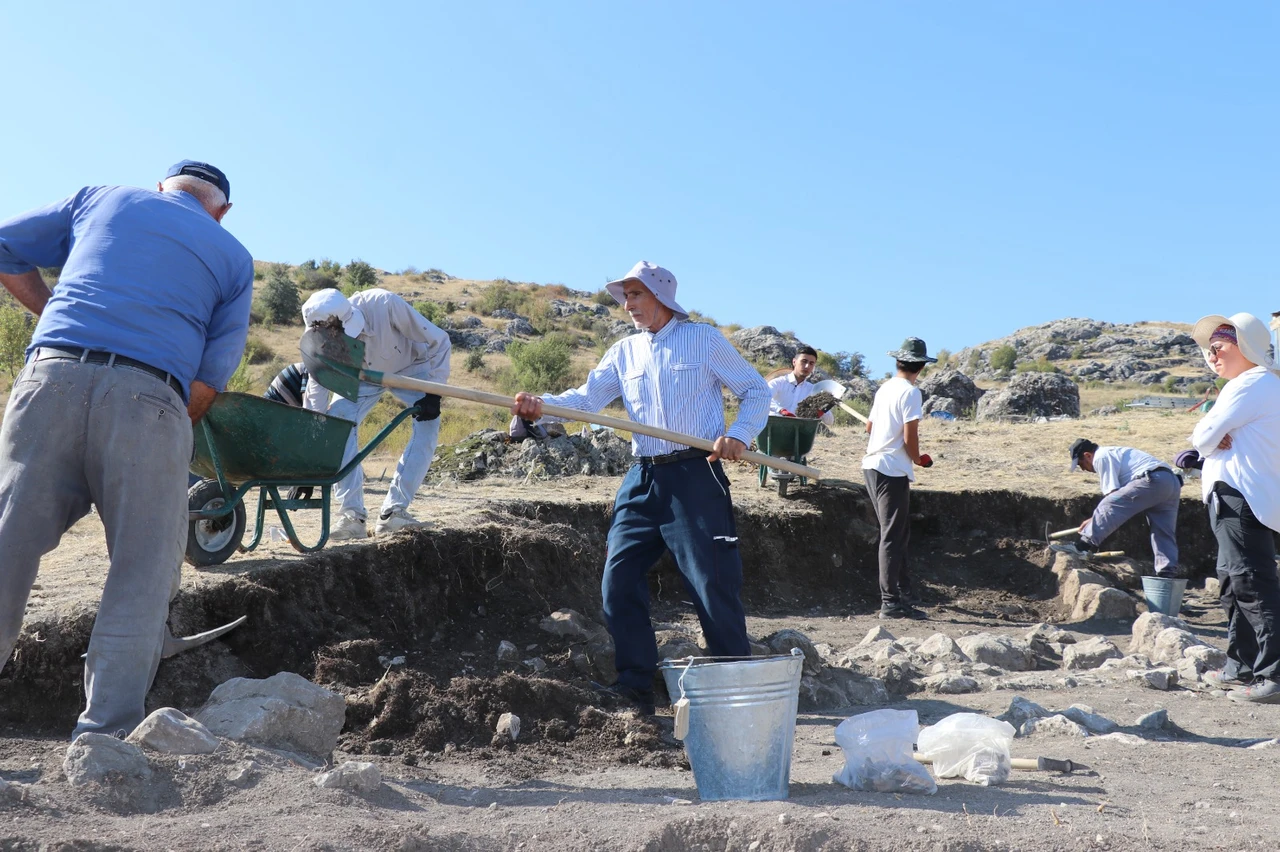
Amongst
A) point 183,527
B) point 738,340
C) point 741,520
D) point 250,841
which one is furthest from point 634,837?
point 738,340

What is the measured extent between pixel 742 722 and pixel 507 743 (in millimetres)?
1320

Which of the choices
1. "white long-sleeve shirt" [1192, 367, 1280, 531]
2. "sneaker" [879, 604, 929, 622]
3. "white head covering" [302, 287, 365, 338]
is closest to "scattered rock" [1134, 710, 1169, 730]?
"white long-sleeve shirt" [1192, 367, 1280, 531]

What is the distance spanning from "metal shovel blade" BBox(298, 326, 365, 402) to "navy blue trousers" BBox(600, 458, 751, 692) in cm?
148

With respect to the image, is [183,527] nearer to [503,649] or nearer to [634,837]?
[634,837]

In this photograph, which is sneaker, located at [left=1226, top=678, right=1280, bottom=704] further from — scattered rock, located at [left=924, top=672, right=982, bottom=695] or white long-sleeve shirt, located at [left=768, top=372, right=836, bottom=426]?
white long-sleeve shirt, located at [left=768, top=372, right=836, bottom=426]

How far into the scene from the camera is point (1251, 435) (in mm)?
5270

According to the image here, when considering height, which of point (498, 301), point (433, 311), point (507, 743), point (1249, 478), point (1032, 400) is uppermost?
point (498, 301)

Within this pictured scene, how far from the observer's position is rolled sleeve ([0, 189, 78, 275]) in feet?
11.6

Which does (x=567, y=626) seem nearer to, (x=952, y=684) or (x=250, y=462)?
(x=250, y=462)

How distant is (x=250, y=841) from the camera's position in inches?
103

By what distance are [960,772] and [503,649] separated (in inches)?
103

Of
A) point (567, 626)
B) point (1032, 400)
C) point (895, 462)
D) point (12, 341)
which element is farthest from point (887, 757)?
point (12, 341)

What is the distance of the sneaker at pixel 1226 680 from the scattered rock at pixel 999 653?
3.56ft

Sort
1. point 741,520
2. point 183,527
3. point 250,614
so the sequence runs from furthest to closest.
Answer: point 741,520, point 250,614, point 183,527
